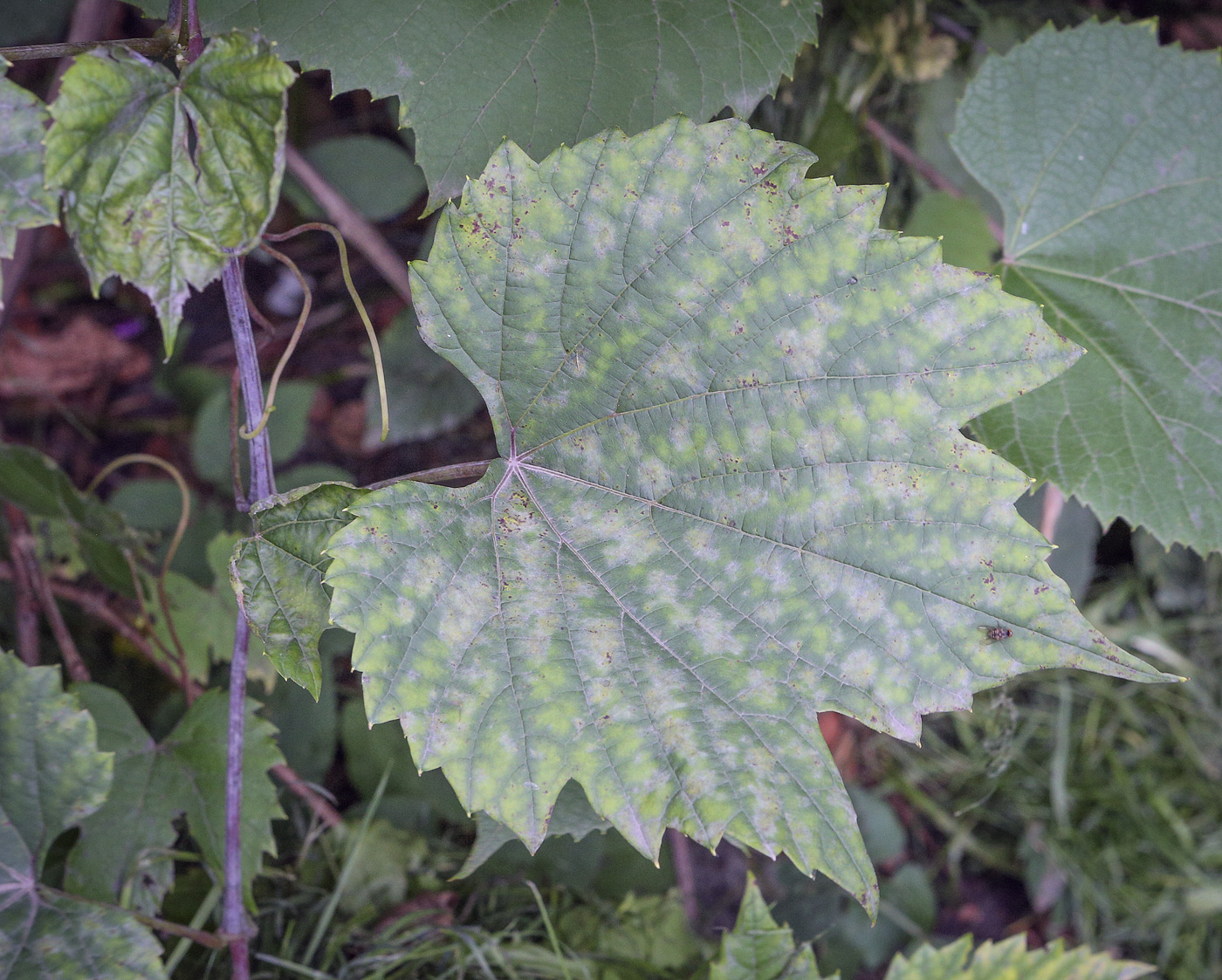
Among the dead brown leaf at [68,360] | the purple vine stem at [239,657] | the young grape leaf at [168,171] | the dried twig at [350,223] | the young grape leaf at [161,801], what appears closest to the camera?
the young grape leaf at [168,171]

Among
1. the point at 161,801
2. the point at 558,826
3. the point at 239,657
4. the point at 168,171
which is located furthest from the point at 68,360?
the point at 558,826

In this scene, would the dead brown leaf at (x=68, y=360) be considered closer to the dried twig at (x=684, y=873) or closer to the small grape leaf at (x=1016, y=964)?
the dried twig at (x=684, y=873)

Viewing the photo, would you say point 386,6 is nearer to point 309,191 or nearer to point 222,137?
point 222,137

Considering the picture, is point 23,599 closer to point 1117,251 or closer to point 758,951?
point 758,951

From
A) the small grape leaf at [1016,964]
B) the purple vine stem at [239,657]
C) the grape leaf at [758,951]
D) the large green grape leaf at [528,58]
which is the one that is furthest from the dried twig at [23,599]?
the small grape leaf at [1016,964]

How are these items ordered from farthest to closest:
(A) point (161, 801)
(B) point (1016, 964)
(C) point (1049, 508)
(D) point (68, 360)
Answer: (D) point (68, 360) → (C) point (1049, 508) → (B) point (1016, 964) → (A) point (161, 801)

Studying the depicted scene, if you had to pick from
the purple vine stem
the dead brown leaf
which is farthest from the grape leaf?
the dead brown leaf
